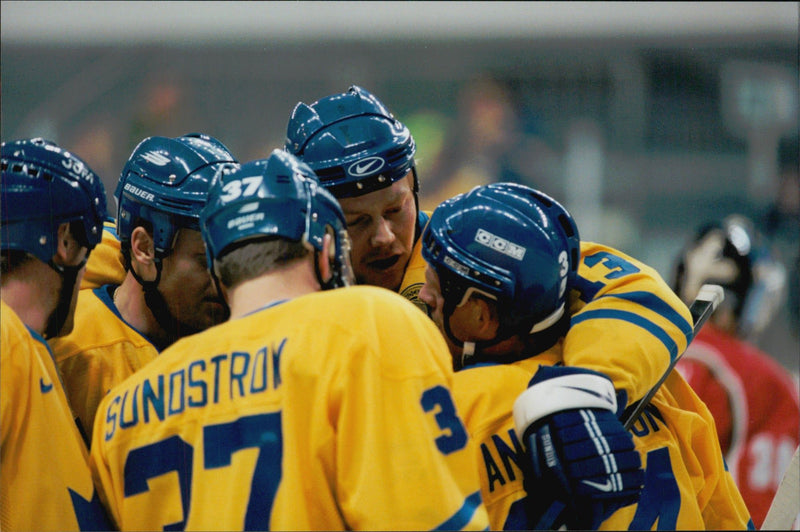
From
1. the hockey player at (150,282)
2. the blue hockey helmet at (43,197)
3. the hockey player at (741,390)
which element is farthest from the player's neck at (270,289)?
the hockey player at (741,390)

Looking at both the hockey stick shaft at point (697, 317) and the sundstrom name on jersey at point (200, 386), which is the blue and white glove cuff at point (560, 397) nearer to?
the hockey stick shaft at point (697, 317)

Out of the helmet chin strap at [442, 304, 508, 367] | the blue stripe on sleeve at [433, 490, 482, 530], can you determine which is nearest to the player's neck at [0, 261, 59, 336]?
the helmet chin strap at [442, 304, 508, 367]

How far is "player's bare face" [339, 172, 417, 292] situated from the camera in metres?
2.14

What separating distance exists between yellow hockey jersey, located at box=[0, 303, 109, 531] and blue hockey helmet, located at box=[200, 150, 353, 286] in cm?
36

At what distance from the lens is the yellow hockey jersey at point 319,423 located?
130 cm

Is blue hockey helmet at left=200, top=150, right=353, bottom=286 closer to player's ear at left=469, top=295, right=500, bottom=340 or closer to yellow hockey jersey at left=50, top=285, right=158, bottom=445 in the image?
player's ear at left=469, top=295, right=500, bottom=340

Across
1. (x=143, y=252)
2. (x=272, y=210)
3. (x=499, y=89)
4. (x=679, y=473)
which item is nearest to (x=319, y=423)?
(x=272, y=210)

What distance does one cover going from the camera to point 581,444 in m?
1.48

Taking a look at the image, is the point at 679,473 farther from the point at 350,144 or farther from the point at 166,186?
the point at 166,186

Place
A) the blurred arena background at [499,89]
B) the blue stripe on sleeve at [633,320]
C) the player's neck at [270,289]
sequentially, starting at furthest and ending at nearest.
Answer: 1. the blurred arena background at [499,89]
2. the blue stripe on sleeve at [633,320]
3. the player's neck at [270,289]

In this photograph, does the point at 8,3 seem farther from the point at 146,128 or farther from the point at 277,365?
the point at 146,128

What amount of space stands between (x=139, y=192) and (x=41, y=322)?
45 centimetres

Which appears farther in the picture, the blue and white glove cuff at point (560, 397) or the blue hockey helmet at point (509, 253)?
the blue hockey helmet at point (509, 253)

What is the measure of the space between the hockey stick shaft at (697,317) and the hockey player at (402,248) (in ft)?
0.12
